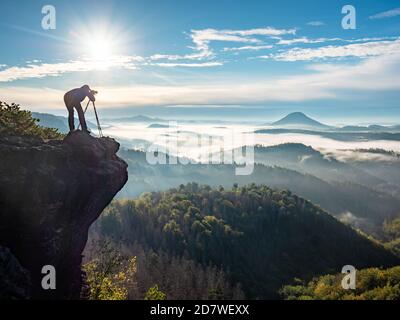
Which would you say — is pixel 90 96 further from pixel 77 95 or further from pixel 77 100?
pixel 77 100

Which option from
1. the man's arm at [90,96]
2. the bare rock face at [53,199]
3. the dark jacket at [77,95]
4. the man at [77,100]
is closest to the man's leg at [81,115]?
the man at [77,100]

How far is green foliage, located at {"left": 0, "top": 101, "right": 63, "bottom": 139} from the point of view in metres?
28.7

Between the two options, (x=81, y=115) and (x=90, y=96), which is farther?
(x=90, y=96)

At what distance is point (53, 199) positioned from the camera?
25516 mm

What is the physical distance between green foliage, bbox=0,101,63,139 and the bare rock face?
172 centimetres

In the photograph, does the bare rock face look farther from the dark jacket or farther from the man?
the dark jacket

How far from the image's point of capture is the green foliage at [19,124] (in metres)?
28.7

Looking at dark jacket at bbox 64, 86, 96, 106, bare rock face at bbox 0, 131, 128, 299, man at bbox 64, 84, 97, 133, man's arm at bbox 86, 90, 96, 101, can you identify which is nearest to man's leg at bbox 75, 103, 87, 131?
man at bbox 64, 84, 97, 133

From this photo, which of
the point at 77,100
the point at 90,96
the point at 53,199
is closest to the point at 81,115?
the point at 77,100

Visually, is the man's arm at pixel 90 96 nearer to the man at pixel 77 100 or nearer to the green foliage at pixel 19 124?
the man at pixel 77 100

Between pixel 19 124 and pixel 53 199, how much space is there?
27.7ft
